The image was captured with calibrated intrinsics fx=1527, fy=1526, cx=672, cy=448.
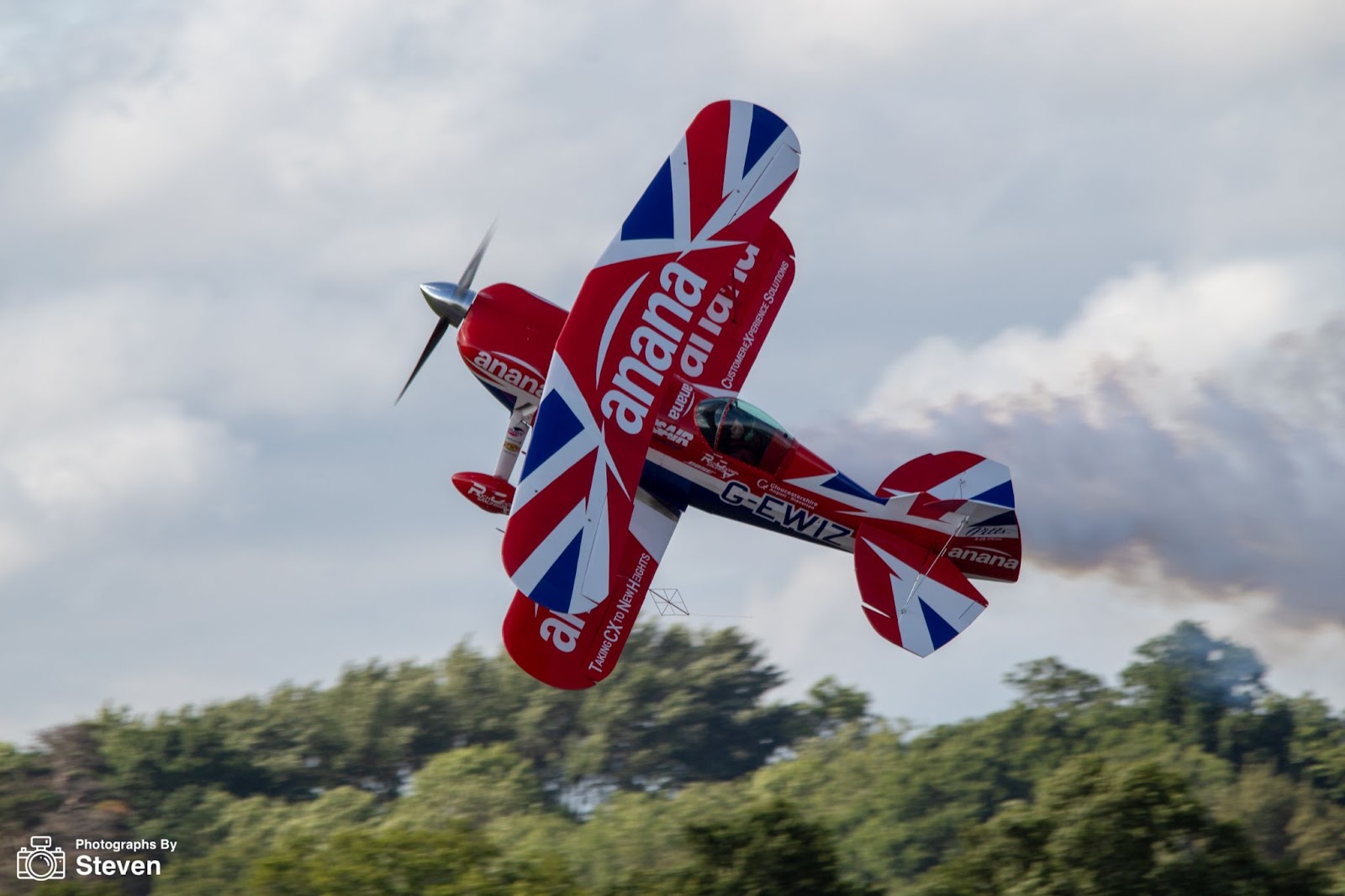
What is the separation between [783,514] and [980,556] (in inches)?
83.9

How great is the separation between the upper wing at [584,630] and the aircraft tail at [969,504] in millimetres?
2668

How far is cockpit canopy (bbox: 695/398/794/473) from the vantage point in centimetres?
1594

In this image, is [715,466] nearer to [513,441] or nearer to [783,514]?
[783,514]

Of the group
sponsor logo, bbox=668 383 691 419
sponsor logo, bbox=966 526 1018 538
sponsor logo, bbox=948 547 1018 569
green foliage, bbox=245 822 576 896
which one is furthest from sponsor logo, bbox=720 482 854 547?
green foliage, bbox=245 822 576 896

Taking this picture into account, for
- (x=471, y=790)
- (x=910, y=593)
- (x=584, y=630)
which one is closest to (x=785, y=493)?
(x=910, y=593)

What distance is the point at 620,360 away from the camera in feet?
49.8

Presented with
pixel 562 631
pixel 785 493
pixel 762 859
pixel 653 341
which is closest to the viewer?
pixel 653 341

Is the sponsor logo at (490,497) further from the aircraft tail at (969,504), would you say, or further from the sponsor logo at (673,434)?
the aircraft tail at (969,504)

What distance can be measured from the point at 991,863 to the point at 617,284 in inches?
315

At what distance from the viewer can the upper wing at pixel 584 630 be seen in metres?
15.6

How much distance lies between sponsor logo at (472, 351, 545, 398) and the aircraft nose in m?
0.56

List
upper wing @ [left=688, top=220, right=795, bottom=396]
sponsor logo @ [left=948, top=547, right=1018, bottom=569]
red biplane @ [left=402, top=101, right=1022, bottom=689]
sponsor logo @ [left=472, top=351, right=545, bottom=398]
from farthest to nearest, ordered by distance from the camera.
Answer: upper wing @ [left=688, top=220, right=795, bottom=396] → sponsor logo @ [left=948, top=547, right=1018, bottom=569] → sponsor logo @ [left=472, top=351, right=545, bottom=398] → red biplane @ [left=402, top=101, right=1022, bottom=689]

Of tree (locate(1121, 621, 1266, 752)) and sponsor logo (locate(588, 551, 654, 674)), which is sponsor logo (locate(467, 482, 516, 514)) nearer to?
sponsor logo (locate(588, 551, 654, 674))

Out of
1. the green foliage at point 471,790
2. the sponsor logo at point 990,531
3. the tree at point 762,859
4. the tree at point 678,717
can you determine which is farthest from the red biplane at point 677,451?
the tree at point 678,717
